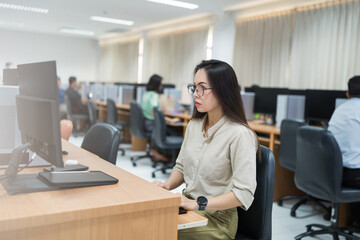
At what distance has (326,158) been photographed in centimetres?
256

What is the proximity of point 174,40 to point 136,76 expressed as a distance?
7.06 feet

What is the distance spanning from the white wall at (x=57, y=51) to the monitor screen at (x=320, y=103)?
9430 mm

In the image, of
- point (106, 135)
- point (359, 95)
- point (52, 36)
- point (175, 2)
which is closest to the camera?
point (106, 135)

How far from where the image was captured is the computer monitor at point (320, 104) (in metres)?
3.90

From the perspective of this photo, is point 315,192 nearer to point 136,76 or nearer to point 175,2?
point 175,2

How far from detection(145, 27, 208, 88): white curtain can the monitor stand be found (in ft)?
24.5

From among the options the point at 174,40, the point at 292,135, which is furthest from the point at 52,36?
the point at 292,135

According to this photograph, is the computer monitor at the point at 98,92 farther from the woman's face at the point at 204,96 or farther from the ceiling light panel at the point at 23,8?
the woman's face at the point at 204,96

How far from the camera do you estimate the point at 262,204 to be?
153 centimetres

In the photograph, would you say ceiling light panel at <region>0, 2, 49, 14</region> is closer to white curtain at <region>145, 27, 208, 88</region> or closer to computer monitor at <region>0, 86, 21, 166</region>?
white curtain at <region>145, 27, 208, 88</region>

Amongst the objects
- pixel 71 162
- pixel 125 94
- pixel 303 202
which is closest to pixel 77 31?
pixel 125 94

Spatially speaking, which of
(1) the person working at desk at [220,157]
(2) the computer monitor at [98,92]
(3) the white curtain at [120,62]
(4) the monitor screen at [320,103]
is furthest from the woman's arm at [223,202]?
(3) the white curtain at [120,62]

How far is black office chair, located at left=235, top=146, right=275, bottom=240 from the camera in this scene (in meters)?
1.52

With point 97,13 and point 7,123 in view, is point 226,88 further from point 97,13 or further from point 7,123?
point 97,13
